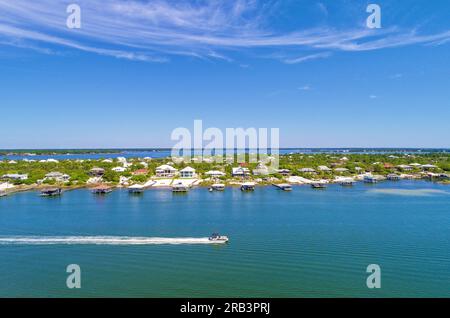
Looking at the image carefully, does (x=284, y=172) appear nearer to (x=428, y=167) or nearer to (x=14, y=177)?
(x=428, y=167)

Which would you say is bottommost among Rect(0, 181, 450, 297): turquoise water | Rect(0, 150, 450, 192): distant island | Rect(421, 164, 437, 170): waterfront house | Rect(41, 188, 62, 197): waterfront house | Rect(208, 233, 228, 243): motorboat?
Rect(0, 181, 450, 297): turquoise water

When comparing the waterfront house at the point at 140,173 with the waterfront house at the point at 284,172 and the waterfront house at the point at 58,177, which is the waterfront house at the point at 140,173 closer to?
the waterfront house at the point at 58,177

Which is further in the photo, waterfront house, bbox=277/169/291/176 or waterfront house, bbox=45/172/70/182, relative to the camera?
waterfront house, bbox=277/169/291/176

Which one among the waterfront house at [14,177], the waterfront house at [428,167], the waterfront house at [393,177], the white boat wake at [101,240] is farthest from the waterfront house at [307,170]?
the waterfront house at [14,177]

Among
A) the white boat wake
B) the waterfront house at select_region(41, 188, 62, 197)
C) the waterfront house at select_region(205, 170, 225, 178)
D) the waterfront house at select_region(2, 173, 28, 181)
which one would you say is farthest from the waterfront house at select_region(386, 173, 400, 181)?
the waterfront house at select_region(2, 173, 28, 181)

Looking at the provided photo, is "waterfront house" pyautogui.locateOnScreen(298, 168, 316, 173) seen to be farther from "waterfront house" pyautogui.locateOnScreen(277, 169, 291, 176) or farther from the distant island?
"waterfront house" pyautogui.locateOnScreen(277, 169, 291, 176)

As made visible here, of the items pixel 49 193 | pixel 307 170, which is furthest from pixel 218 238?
pixel 307 170
